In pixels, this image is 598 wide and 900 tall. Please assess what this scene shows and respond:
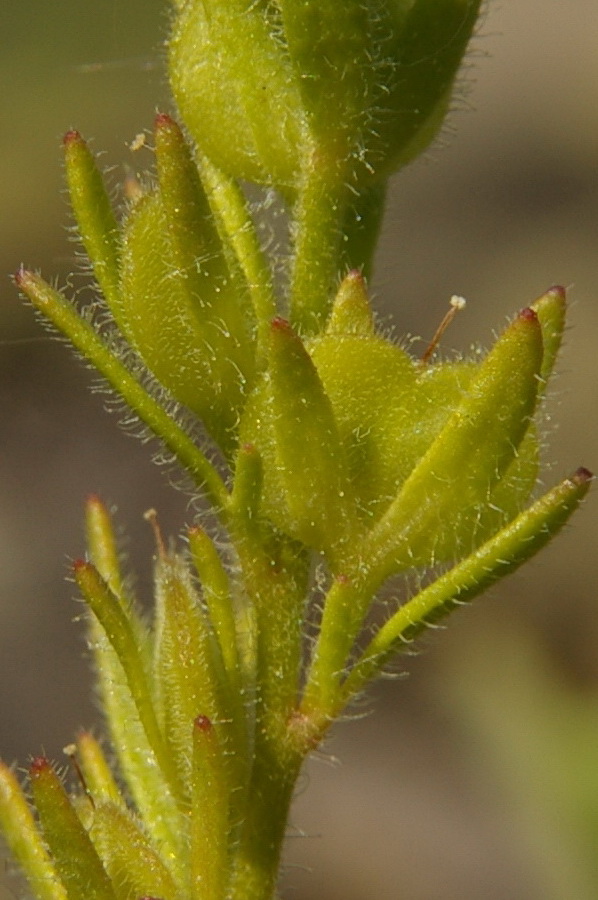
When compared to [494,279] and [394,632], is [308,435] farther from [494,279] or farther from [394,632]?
[494,279]

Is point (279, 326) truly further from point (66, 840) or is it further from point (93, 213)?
point (66, 840)

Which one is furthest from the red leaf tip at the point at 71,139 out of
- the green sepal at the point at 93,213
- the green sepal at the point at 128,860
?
the green sepal at the point at 128,860

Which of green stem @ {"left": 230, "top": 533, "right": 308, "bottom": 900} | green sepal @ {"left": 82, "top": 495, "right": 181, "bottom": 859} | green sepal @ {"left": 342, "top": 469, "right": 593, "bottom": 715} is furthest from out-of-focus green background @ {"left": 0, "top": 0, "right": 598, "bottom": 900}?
green sepal @ {"left": 342, "top": 469, "right": 593, "bottom": 715}

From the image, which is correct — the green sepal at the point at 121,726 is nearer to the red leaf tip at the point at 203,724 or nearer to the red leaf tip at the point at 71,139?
the red leaf tip at the point at 203,724

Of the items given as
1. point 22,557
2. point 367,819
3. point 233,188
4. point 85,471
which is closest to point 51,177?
point 85,471

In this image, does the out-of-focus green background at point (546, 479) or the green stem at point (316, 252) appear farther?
the out-of-focus green background at point (546, 479)

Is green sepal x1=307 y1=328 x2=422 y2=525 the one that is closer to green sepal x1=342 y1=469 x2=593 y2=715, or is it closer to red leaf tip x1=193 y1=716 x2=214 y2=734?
green sepal x1=342 y1=469 x2=593 y2=715
